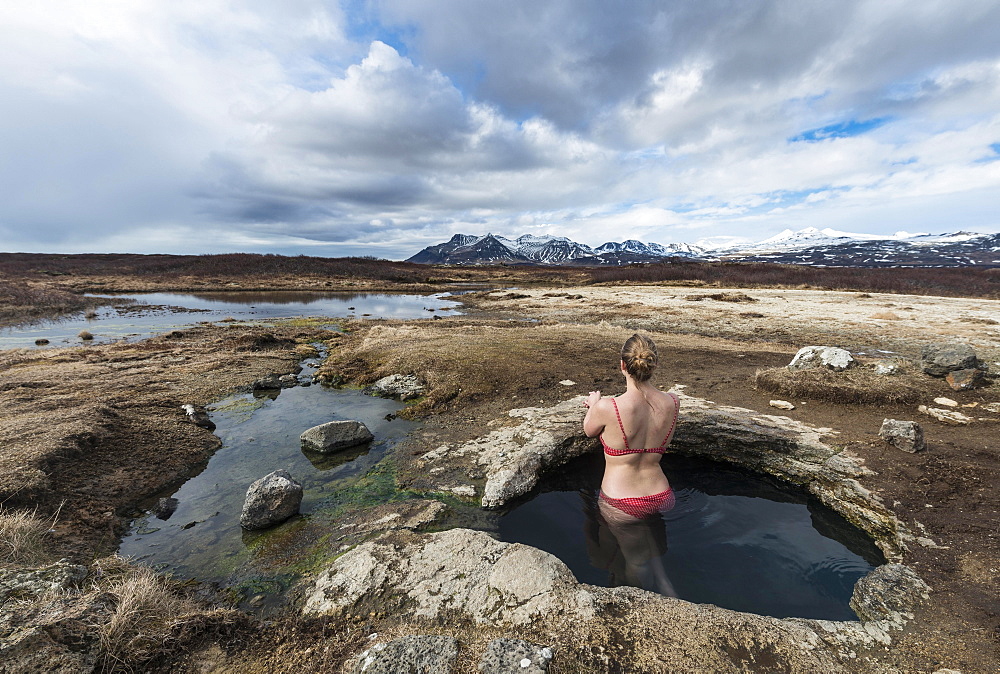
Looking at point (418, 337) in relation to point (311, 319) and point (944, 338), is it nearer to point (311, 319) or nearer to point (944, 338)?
point (311, 319)

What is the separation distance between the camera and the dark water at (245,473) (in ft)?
17.9

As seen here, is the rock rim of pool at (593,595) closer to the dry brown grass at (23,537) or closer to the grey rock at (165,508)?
the dry brown grass at (23,537)

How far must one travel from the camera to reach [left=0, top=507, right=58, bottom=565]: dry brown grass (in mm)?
4367

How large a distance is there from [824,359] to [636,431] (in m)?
8.99

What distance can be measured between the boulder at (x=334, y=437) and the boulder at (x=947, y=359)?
14.9 metres

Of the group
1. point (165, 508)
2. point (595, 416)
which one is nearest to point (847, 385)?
point (595, 416)

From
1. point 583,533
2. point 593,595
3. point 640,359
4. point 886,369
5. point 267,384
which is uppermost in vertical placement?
point 640,359

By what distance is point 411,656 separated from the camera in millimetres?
3432

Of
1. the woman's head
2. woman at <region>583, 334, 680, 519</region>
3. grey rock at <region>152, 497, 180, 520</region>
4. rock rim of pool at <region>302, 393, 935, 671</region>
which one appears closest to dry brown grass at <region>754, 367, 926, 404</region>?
rock rim of pool at <region>302, 393, 935, 671</region>

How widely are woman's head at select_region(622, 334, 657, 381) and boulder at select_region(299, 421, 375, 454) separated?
6.44 meters

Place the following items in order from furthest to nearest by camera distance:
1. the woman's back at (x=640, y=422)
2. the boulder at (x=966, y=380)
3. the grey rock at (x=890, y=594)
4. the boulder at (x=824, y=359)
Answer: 1. the boulder at (x=824, y=359)
2. the boulder at (x=966, y=380)
3. the woman's back at (x=640, y=422)
4. the grey rock at (x=890, y=594)

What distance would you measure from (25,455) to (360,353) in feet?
33.6

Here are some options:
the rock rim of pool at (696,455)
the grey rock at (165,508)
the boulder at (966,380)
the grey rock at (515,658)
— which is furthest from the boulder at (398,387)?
the boulder at (966,380)

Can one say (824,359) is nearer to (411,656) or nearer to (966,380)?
(966,380)
